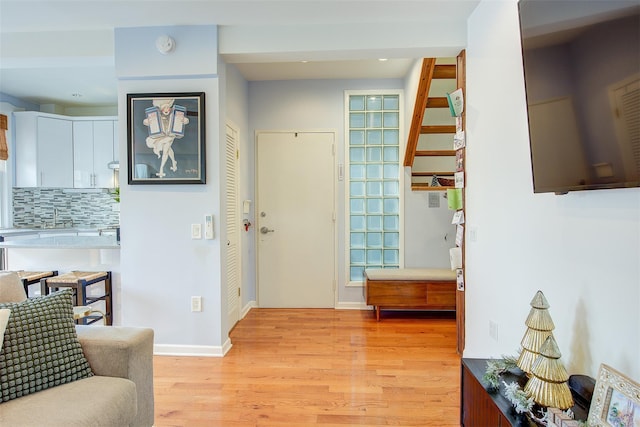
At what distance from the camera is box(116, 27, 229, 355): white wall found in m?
2.71

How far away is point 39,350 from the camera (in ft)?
4.68

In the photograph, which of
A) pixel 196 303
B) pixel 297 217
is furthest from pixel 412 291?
pixel 196 303

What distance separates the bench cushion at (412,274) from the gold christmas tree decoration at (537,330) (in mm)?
2173

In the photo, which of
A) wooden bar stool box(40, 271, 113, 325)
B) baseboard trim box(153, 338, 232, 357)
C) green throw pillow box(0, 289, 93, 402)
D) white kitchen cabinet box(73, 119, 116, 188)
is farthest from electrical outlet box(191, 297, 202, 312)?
white kitchen cabinet box(73, 119, 116, 188)

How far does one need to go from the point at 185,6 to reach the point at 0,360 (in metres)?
2.28

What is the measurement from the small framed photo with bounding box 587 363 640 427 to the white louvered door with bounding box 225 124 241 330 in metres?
2.79

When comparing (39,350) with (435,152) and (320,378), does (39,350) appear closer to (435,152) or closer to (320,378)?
(320,378)

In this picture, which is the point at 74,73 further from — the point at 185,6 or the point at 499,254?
the point at 499,254

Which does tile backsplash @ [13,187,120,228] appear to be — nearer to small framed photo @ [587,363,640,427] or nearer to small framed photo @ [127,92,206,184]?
small framed photo @ [127,92,206,184]

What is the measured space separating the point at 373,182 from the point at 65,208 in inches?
189

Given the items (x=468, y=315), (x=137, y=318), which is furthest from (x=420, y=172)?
(x=137, y=318)

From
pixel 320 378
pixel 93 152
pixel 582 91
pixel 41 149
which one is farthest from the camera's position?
pixel 93 152

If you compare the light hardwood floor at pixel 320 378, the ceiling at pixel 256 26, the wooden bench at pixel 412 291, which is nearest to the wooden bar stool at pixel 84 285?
the light hardwood floor at pixel 320 378

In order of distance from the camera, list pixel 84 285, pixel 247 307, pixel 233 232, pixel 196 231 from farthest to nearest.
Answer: pixel 247 307
pixel 233 232
pixel 196 231
pixel 84 285
